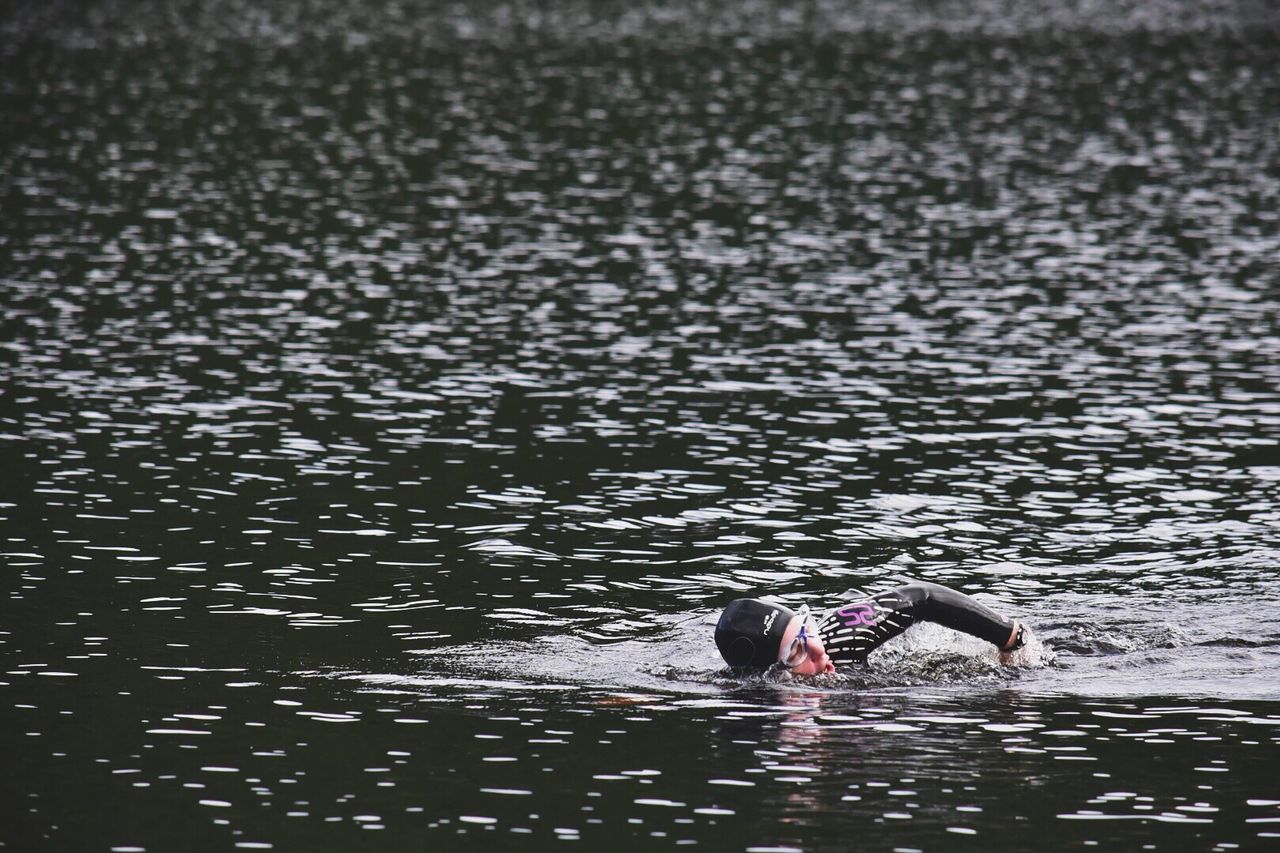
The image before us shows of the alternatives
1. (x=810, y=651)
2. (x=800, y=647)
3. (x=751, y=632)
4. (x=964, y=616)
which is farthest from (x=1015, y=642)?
(x=751, y=632)

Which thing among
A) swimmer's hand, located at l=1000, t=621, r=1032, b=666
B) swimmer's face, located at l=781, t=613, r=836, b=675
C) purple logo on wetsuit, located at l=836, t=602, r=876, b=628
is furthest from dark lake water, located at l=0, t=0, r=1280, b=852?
purple logo on wetsuit, located at l=836, t=602, r=876, b=628

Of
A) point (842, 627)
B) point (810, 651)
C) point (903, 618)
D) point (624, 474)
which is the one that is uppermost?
point (624, 474)

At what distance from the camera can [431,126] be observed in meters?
72.6

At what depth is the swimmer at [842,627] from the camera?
67.8ft

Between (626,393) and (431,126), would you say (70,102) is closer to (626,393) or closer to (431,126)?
(431,126)

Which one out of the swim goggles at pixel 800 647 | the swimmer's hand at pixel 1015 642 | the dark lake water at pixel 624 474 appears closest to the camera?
the dark lake water at pixel 624 474

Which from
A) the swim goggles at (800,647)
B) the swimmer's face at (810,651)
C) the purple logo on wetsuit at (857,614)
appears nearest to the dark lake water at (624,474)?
the swimmer's face at (810,651)

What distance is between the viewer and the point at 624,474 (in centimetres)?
3011

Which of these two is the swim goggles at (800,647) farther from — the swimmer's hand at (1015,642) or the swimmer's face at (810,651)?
the swimmer's hand at (1015,642)

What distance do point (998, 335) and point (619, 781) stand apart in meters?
24.9

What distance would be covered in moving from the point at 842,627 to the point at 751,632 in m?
1.33

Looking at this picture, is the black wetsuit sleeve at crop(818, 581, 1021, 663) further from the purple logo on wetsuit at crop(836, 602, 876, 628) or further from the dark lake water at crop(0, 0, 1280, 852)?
the dark lake water at crop(0, 0, 1280, 852)

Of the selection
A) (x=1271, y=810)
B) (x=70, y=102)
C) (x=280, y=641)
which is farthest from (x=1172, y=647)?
(x=70, y=102)

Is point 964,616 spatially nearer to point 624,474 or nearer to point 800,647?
point 800,647
